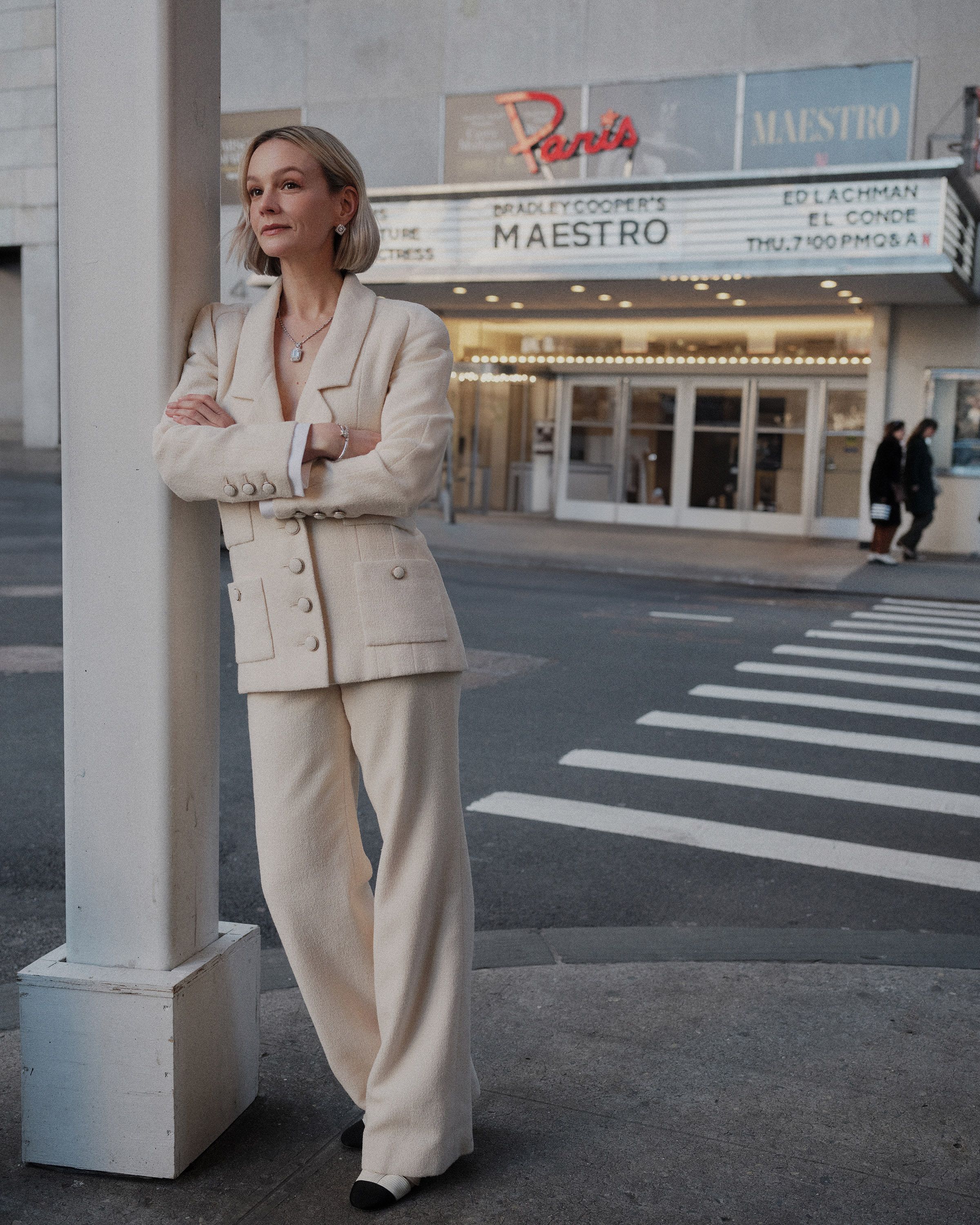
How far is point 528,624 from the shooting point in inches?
449

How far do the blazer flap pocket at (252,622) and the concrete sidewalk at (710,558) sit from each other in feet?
43.4

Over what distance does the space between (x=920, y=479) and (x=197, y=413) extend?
16.9 metres

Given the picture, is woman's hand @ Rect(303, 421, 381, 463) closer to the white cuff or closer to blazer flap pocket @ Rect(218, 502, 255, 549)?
the white cuff

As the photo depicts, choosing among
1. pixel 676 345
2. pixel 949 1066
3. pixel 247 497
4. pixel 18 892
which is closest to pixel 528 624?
pixel 18 892

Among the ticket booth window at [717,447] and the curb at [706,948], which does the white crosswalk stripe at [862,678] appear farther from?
the ticket booth window at [717,447]

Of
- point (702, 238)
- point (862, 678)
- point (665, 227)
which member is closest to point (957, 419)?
point (702, 238)

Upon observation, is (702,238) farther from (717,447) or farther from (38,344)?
(38,344)

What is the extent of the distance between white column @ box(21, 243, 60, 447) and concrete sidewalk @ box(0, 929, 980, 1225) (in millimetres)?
23472

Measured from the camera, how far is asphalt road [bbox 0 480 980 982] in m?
4.83

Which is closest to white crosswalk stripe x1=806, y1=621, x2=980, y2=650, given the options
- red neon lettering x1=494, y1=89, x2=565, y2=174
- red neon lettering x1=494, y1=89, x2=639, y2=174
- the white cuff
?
the white cuff

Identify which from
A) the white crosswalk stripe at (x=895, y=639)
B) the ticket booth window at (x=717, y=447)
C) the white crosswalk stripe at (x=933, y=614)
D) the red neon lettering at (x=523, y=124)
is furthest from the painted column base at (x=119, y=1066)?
the ticket booth window at (x=717, y=447)

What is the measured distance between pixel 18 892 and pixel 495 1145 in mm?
2509

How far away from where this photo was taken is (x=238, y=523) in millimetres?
2693

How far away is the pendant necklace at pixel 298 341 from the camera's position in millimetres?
2701
